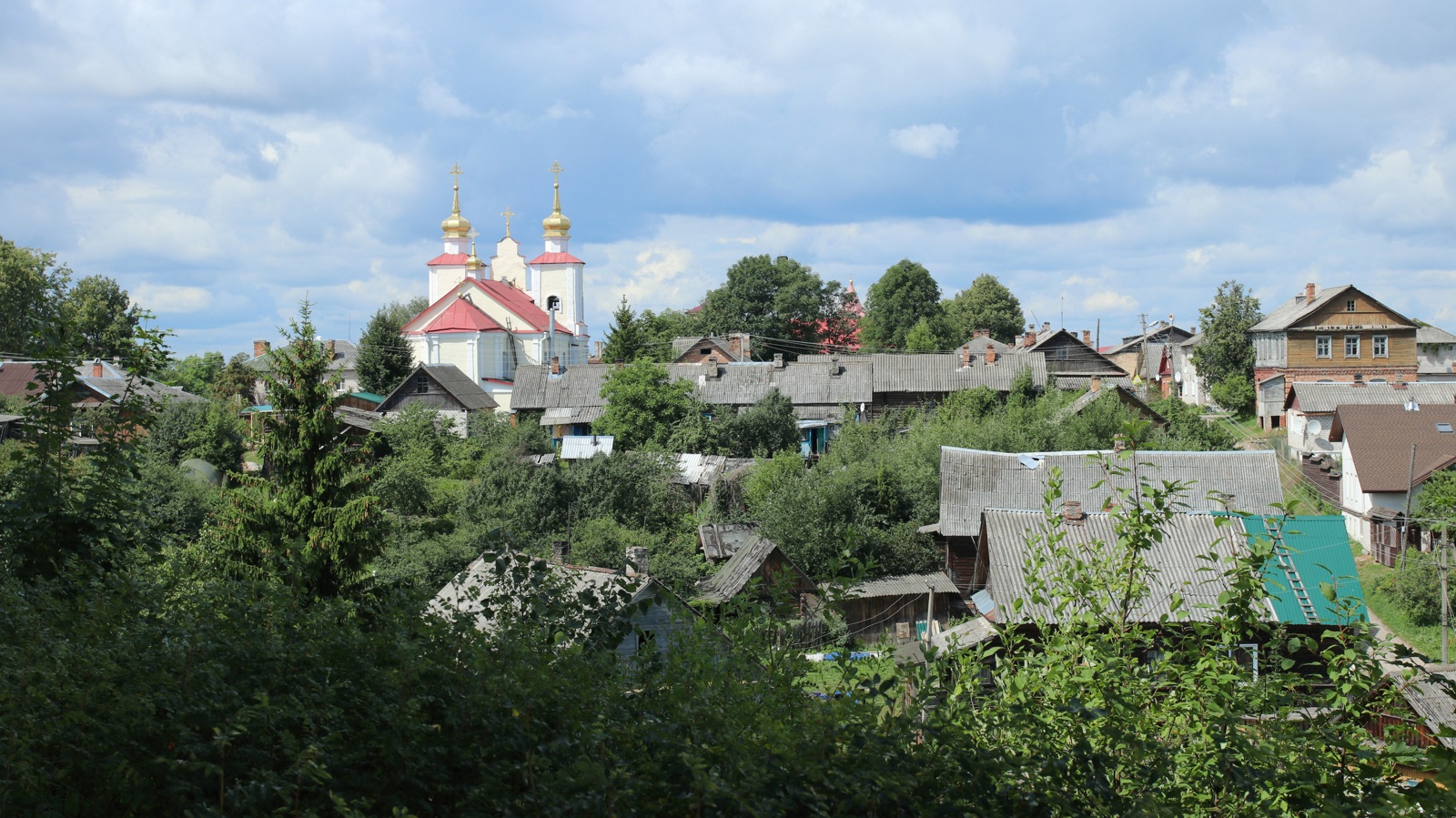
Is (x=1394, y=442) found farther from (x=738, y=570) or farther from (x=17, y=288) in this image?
(x=17, y=288)

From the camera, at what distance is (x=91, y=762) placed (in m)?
3.71

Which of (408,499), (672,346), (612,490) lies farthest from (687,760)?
(672,346)

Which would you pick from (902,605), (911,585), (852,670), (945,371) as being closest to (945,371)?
(945,371)

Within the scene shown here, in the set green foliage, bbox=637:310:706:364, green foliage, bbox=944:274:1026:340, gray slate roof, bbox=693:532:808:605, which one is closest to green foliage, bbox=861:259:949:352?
green foliage, bbox=944:274:1026:340

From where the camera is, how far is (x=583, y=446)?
124 feet

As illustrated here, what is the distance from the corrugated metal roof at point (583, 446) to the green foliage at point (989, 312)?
120ft

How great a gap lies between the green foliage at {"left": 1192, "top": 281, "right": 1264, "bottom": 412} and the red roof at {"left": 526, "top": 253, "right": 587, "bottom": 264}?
1430 inches

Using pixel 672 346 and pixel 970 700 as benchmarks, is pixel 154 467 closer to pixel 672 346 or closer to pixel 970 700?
pixel 970 700

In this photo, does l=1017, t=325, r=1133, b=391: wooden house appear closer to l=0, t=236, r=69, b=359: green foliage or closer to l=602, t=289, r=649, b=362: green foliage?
l=602, t=289, r=649, b=362: green foliage

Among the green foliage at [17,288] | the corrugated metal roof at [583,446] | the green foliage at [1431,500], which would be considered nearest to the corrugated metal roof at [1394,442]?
the green foliage at [1431,500]

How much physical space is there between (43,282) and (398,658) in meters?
58.0

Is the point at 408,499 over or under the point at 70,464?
under

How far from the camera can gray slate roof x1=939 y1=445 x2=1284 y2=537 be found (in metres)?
26.4

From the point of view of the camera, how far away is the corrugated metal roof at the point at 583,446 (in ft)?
122
